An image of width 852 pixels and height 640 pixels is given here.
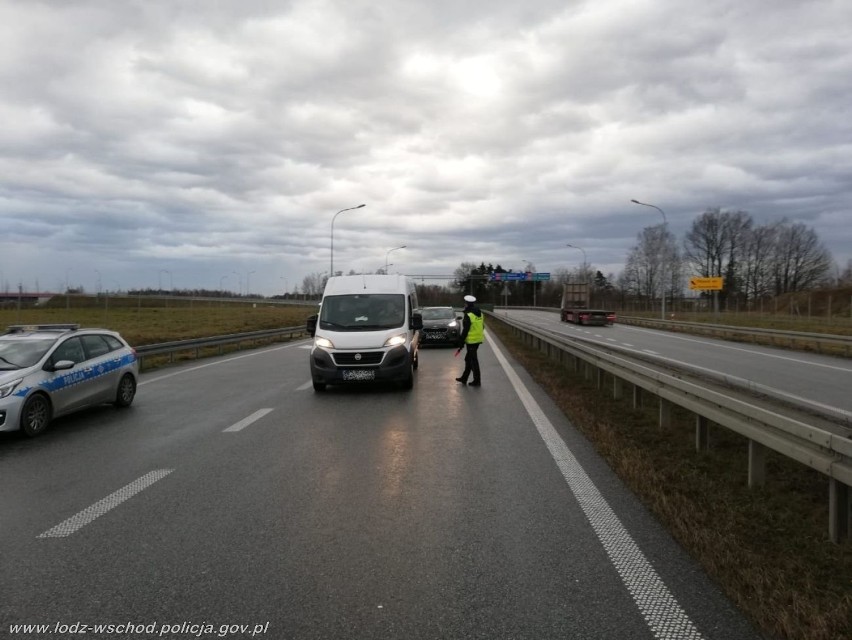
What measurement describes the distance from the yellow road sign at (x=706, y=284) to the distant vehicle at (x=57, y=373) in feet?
263

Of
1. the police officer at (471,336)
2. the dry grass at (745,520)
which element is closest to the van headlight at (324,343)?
the police officer at (471,336)

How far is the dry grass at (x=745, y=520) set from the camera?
332 centimetres

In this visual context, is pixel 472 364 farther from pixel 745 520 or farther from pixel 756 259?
pixel 756 259

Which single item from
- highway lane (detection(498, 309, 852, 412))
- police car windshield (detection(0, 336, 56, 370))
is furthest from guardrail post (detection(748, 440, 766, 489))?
police car windshield (detection(0, 336, 56, 370))

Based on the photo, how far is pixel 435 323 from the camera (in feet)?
80.8

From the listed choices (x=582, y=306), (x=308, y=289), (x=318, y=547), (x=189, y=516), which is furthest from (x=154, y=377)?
(x=308, y=289)

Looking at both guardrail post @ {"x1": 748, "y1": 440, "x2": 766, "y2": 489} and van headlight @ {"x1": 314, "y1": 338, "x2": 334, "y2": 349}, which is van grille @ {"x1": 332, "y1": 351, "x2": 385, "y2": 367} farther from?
guardrail post @ {"x1": 748, "y1": 440, "x2": 766, "y2": 489}

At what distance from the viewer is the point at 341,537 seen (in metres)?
4.45

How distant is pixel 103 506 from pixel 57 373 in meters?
4.36

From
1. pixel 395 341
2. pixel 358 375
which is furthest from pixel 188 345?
pixel 395 341

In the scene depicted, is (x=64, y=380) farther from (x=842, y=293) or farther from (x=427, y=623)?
(x=842, y=293)

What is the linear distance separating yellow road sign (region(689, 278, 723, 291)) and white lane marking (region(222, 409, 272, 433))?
261 feet

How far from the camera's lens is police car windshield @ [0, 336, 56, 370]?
333 inches

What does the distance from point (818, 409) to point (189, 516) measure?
5.38m
